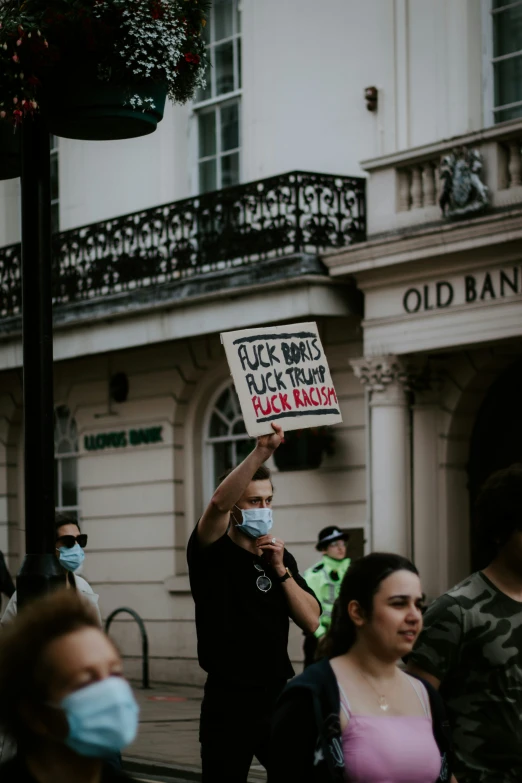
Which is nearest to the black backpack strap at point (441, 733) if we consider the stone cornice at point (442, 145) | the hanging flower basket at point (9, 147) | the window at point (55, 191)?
the hanging flower basket at point (9, 147)

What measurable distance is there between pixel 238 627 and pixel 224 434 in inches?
569

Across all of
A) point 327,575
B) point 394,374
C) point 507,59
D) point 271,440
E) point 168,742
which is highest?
point 507,59

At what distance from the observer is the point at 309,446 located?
1838cm

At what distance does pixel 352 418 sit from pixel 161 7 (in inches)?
434

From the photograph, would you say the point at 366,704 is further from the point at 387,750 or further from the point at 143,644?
the point at 143,644

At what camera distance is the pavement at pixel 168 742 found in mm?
12305

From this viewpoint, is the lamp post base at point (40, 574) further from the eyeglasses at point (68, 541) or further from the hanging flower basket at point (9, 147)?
the hanging flower basket at point (9, 147)

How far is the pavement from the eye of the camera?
1230cm

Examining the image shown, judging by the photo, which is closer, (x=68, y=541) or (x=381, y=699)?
(x=381, y=699)

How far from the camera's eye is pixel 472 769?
16.3 feet

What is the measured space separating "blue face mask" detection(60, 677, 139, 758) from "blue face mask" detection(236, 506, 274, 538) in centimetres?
359

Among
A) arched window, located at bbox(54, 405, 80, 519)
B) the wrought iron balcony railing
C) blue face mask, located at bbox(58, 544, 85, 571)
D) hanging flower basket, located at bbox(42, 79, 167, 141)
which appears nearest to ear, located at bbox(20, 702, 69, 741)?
hanging flower basket, located at bbox(42, 79, 167, 141)

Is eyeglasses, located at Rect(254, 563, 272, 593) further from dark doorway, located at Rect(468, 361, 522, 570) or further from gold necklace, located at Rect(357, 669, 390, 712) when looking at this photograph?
dark doorway, located at Rect(468, 361, 522, 570)

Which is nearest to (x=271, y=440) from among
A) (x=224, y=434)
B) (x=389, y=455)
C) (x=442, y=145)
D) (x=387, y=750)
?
(x=387, y=750)
